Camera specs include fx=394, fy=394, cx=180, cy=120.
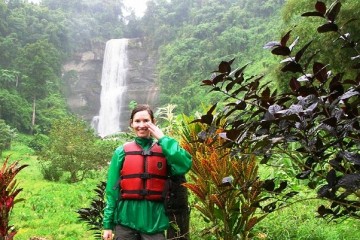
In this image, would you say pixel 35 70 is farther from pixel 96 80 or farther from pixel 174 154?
pixel 174 154

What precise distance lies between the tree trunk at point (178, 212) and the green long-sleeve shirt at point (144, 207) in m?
0.19

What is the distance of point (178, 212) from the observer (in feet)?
8.45

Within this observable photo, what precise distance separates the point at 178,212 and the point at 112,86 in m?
32.0

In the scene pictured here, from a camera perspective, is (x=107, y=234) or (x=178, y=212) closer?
(x=107, y=234)

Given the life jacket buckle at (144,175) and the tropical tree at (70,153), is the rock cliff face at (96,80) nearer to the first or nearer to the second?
the tropical tree at (70,153)

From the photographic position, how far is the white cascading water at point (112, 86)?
31.4 meters

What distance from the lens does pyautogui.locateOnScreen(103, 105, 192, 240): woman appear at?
2186mm

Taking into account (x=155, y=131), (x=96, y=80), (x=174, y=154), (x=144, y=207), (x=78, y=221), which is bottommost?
(x=144, y=207)

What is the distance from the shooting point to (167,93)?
106ft

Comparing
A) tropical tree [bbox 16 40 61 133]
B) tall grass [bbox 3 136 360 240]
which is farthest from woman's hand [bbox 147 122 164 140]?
tropical tree [bbox 16 40 61 133]

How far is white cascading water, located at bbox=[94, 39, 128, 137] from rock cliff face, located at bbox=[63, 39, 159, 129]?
0.45 metres

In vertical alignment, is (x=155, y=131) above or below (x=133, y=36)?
below

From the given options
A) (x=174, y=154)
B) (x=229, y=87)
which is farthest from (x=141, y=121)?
(x=229, y=87)

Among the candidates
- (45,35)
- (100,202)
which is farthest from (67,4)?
(100,202)
